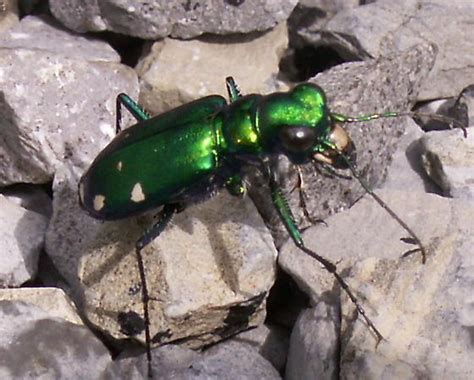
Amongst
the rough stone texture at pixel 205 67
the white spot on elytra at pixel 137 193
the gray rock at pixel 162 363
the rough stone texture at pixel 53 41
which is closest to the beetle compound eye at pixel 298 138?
the white spot on elytra at pixel 137 193

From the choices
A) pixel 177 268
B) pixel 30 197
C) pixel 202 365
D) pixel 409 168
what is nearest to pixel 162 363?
pixel 202 365

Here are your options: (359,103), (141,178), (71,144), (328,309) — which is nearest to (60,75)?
(71,144)

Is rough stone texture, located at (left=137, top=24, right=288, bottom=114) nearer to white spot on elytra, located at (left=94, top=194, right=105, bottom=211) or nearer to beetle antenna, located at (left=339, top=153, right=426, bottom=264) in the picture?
white spot on elytra, located at (left=94, top=194, right=105, bottom=211)

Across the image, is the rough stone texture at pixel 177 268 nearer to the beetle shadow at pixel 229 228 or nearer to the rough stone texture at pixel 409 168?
the beetle shadow at pixel 229 228

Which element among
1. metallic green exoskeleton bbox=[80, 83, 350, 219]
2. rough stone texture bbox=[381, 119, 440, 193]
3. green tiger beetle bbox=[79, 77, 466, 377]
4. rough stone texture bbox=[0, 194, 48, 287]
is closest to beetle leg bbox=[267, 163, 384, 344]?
green tiger beetle bbox=[79, 77, 466, 377]

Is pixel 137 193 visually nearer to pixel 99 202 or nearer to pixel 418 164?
pixel 99 202

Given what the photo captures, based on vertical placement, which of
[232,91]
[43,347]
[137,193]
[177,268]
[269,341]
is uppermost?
[232,91]

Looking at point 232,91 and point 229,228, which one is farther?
point 232,91

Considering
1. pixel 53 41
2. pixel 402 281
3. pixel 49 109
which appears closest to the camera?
pixel 402 281
